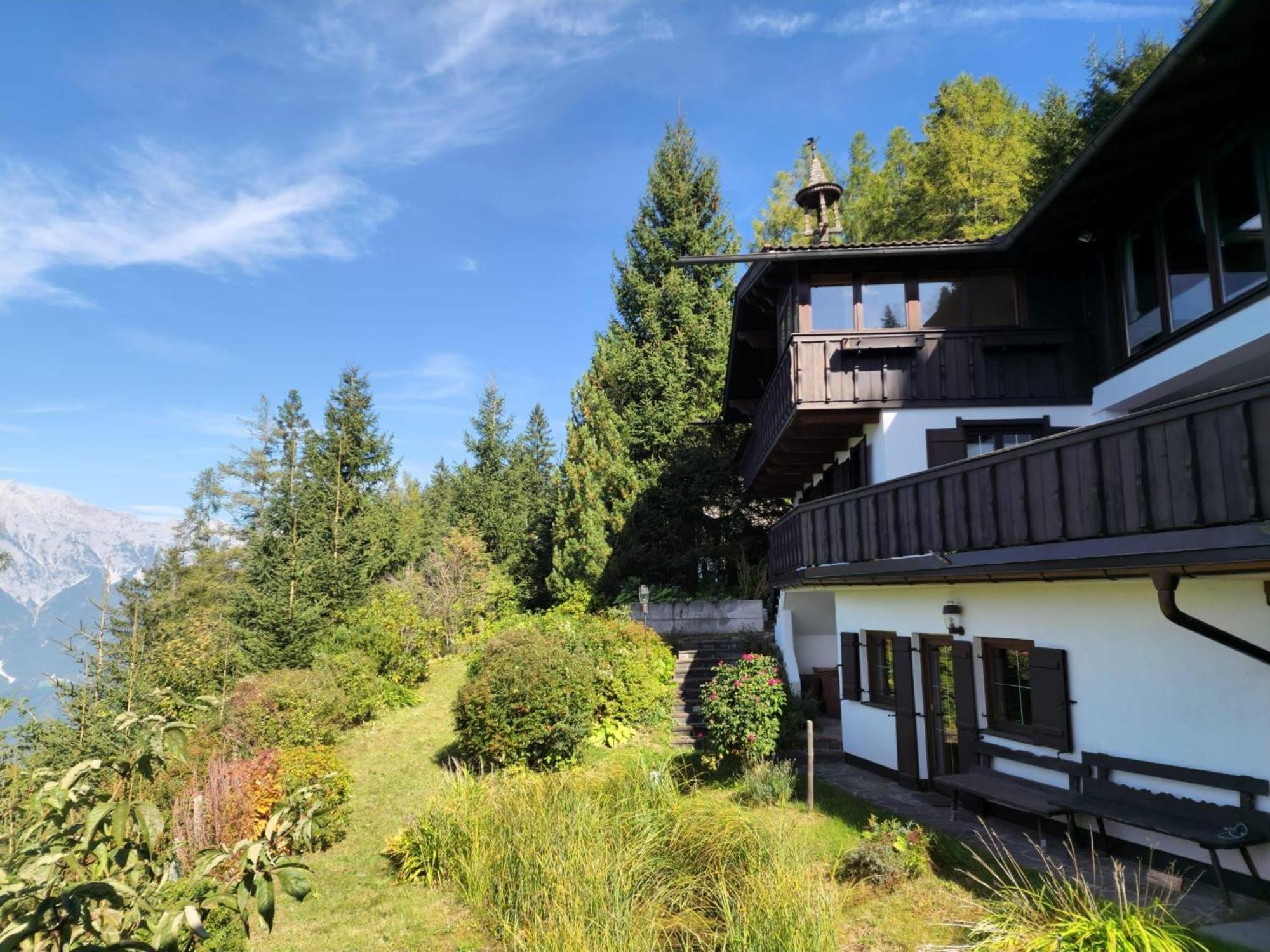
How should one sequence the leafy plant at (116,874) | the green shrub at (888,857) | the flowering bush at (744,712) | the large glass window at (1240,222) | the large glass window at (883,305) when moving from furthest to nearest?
the large glass window at (883,305), the flowering bush at (744,712), the large glass window at (1240,222), the green shrub at (888,857), the leafy plant at (116,874)

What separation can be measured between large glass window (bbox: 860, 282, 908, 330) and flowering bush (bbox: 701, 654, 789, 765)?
6.63 m

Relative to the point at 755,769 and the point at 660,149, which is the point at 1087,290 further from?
the point at 660,149

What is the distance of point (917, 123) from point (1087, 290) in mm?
21632

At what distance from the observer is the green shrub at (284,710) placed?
581 inches

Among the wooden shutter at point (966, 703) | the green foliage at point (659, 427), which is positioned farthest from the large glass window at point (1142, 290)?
the green foliage at point (659, 427)

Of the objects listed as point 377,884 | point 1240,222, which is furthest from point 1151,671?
point 377,884

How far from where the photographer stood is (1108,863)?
26.3ft

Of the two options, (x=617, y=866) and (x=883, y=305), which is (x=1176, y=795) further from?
(x=883, y=305)

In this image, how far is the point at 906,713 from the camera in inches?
480

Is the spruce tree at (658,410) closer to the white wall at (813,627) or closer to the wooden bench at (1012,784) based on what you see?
the white wall at (813,627)

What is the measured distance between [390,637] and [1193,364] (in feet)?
61.6

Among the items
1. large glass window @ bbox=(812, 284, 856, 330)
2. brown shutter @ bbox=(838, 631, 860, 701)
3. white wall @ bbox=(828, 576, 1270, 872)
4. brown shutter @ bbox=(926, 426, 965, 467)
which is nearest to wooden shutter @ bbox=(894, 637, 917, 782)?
white wall @ bbox=(828, 576, 1270, 872)

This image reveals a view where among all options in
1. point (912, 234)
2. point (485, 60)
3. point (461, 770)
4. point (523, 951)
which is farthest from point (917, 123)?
point (523, 951)

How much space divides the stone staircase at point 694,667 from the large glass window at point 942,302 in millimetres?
8792
